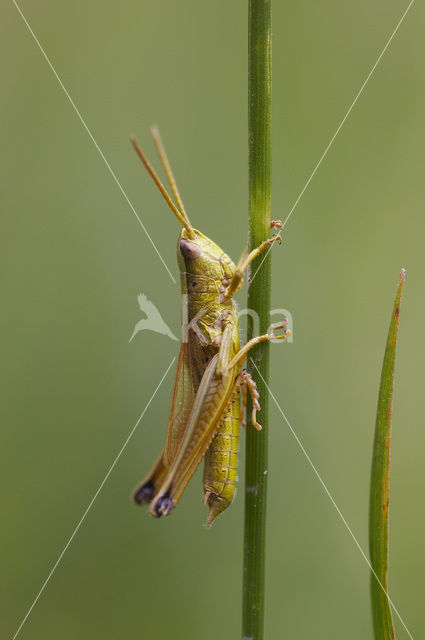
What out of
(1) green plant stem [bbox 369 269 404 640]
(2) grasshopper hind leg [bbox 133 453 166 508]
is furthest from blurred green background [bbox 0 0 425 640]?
(1) green plant stem [bbox 369 269 404 640]

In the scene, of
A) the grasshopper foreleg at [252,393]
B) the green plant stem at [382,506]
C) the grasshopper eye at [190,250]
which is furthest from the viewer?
the grasshopper eye at [190,250]

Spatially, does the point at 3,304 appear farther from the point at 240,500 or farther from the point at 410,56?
the point at 410,56

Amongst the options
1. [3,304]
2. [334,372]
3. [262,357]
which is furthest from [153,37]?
[262,357]

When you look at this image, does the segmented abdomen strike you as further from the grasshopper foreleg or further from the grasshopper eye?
the grasshopper eye

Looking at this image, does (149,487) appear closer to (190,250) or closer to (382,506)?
(190,250)

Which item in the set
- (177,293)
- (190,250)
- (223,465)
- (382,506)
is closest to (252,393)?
(223,465)

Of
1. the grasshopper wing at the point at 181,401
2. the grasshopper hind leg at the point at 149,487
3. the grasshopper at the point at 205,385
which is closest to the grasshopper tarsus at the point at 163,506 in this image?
the grasshopper at the point at 205,385

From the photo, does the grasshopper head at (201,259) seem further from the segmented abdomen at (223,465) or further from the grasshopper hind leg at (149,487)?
the grasshopper hind leg at (149,487)
